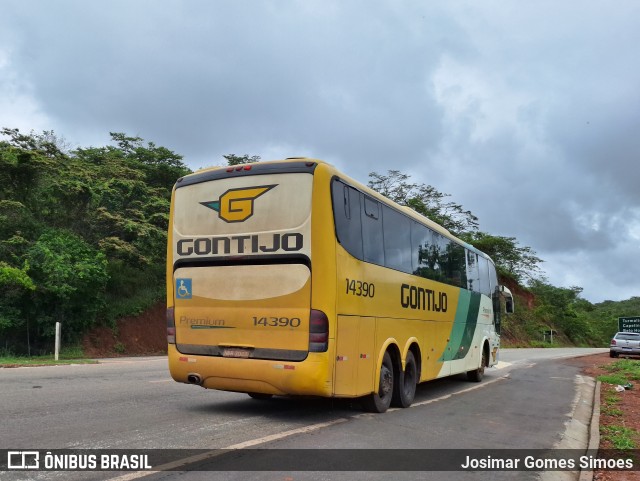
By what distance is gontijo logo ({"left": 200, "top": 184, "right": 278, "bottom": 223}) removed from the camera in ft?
26.5

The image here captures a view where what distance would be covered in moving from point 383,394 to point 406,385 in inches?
42.9

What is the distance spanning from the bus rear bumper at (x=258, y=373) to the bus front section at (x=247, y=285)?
0.05 feet

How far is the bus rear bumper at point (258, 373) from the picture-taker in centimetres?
742

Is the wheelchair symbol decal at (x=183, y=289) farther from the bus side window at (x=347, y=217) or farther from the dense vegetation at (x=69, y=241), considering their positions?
the dense vegetation at (x=69, y=241)

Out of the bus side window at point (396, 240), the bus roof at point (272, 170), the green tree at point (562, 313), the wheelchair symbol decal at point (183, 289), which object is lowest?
the green tree at point (562, 313)

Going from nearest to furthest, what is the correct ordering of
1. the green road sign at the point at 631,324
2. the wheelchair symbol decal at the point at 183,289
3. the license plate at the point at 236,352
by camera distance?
the license plate at the point at 236,352 < the wheelchair symbol decal at the point at 183,289 < the green road sign at the point at 631,324

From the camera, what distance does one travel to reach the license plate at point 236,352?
7.88 metres

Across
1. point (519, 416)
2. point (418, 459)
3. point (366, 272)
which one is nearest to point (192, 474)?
point (418, 459)

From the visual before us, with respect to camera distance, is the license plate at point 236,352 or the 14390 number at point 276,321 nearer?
the 14390 number at point 276,321

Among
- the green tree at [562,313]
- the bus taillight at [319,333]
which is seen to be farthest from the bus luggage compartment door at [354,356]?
the green tree at [562,313]

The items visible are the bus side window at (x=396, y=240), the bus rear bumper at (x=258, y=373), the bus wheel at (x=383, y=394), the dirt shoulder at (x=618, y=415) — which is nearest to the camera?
the dirt shoulder at (x=618, y=415)

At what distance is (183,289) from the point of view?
28.0ft

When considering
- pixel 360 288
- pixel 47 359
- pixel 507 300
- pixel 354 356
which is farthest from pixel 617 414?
pixel 47 359

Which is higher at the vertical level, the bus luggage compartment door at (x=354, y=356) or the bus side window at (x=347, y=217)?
the bus side window at (x=347, y=217)
